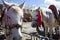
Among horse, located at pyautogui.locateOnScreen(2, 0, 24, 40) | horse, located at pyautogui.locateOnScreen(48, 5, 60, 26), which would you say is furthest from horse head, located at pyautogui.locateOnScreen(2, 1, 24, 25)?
horse, located at pyautogui.locateOnScreen(48, 5, 60, 26)

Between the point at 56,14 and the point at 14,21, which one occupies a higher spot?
the point at 56,14

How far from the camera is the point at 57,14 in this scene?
9.26 metres

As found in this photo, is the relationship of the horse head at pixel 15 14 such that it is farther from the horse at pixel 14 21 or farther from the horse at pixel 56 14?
the horse at pixel 56 14

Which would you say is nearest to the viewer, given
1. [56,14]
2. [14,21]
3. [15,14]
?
[14,21]

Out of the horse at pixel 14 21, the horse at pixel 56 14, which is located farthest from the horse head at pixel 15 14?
the horse at pixel 56 14

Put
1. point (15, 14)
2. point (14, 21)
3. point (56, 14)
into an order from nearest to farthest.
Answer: point (14, 21), point (15, 14), point (56, 14)

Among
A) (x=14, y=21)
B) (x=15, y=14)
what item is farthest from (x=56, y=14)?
(x=14, y=21)

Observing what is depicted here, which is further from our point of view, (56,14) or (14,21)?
(56,14)

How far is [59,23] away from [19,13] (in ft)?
13.6

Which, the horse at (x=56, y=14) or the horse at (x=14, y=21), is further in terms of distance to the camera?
the horse at (x=56, y=14)

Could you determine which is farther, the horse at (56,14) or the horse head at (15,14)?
the horse at (56,14)

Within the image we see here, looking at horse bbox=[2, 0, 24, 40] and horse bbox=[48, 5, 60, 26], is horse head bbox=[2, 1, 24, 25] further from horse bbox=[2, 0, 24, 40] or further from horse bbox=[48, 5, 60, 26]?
horse bbox=[48, 5, 60, 26]

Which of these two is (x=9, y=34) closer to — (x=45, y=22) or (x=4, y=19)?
(x=4, y=19)

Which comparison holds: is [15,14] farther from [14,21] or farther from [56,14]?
[56,14]
